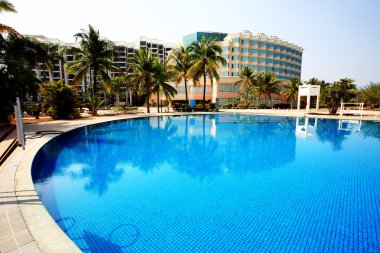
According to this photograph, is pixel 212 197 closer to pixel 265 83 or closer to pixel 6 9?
pixel 6 9

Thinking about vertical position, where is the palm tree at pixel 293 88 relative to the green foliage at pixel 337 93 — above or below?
above

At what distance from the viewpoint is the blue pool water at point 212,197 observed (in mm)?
4707

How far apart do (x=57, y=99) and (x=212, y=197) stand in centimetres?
2121

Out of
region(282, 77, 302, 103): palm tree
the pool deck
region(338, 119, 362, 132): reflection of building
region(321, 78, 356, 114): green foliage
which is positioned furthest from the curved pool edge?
region(282, 77, 302, 103): palm tree

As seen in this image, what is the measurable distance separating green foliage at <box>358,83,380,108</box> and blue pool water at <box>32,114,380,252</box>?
43779mm

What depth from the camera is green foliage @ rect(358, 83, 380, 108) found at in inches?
1779

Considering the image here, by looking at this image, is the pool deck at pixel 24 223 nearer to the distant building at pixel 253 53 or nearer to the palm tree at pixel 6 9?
the palm tree at pixel 6 9

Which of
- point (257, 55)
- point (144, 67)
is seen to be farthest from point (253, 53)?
point (144, 67)

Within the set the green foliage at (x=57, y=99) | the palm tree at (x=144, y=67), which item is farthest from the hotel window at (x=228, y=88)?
the green foliage at (x=57, y=99)

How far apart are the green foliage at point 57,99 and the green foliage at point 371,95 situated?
5569 cm

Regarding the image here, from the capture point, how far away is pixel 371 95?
46.1 m

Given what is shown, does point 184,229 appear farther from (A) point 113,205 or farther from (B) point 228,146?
(B) point 228,146

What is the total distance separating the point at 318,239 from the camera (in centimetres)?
474

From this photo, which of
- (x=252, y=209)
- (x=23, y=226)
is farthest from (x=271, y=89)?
(x=23, y=226)
